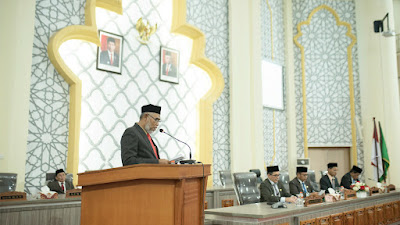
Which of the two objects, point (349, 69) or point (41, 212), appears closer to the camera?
point (41, 212)

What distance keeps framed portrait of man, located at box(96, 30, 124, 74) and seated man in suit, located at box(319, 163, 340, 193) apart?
13.0ft

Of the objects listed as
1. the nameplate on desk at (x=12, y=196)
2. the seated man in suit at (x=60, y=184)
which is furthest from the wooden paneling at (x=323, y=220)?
the seated man in suit at (x=60, y=184)

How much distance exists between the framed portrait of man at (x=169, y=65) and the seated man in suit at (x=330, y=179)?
3.31 meters

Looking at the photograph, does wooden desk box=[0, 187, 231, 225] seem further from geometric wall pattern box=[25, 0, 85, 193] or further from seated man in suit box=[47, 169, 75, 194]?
geometric wall pattern box=[25, 0, 85, 193]

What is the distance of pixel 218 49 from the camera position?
827cm

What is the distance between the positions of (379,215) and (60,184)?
458 centimetres

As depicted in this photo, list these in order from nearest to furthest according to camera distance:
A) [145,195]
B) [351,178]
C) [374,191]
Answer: [145,195] < [374,191] < [351,178]

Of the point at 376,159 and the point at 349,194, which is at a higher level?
the point at 376,159

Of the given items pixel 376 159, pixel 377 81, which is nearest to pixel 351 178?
pixel 376 159

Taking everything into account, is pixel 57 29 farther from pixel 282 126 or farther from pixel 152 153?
pixel 282 126

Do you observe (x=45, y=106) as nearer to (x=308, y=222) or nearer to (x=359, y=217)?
(x=308, y=222)

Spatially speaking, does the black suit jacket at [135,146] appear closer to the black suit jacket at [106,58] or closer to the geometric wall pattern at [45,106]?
the geometric wall pattern at [45,106]

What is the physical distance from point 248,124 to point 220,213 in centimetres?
510

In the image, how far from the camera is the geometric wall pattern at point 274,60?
9398mm
